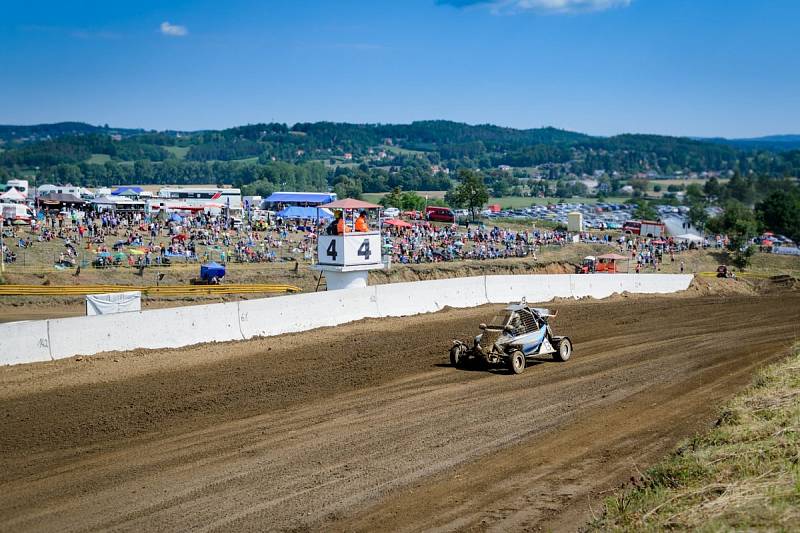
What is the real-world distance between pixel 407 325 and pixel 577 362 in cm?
705

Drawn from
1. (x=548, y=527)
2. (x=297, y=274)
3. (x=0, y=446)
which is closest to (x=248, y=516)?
(x=548, y=527)

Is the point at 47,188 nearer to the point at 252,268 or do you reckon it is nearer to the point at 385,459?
the point at 252,268

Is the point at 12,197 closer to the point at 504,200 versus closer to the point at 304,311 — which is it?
the point at 304,311

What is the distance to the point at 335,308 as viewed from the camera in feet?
80.7

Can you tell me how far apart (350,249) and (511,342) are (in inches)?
381

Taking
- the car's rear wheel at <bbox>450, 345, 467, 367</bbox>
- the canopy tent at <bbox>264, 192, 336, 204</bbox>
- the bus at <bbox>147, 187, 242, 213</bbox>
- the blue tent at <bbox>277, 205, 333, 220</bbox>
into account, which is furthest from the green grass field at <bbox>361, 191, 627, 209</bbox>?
the car's rear wheel at <bbox>450, 345, 467, 367</bbox>

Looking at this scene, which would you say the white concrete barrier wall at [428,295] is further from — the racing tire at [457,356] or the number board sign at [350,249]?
the racing tire at [457,356]

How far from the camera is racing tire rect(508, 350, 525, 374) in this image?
1723cm

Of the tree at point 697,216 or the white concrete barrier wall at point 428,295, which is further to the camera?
the tree at point 697,216

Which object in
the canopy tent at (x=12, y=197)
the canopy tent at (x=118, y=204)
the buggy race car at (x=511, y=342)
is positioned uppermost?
the canopy tent at (x=12, y=197)

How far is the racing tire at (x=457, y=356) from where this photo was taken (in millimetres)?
18078

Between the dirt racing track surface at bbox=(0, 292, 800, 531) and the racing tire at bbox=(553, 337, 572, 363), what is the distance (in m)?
0.65

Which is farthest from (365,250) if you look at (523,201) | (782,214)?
(523,201)

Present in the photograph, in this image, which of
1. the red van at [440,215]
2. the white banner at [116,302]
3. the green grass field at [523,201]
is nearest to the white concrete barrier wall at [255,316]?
the white banner at [116,302]
